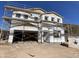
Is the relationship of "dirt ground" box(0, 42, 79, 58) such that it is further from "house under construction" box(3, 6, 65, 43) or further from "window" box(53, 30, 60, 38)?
Result: "window" box(53, 30, 60, 38)

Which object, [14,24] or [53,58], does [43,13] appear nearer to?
[14,24]

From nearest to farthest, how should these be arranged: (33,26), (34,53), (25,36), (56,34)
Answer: (34,53) → (33,26) → (25,36) → (56,34)

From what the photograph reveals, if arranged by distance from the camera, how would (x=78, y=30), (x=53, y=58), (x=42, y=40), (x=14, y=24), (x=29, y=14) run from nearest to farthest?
(x=53, y=58), (x=14, y=24), (x=42, y=40), (x=29, y=14), (x=78, y=30)

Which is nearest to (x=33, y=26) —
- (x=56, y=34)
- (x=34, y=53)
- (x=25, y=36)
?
(x=25, y=36)

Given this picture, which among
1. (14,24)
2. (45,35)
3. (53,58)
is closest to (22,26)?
(14,24)

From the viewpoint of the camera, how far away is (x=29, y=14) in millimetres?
14250

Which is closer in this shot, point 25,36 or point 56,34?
point 25,36

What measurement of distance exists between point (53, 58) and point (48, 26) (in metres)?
7.48

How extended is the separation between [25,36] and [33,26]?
1.63 metres

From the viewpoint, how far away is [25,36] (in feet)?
45.0

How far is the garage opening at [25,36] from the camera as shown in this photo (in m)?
13.1

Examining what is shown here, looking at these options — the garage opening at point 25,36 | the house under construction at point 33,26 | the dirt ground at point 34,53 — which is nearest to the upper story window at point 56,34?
the house under construction at point 33,26

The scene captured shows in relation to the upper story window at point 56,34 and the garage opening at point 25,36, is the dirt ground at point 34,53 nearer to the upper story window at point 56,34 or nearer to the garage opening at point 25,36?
the garage opening at point 25,36

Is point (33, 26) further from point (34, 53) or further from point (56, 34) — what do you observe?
point (34, 53)
